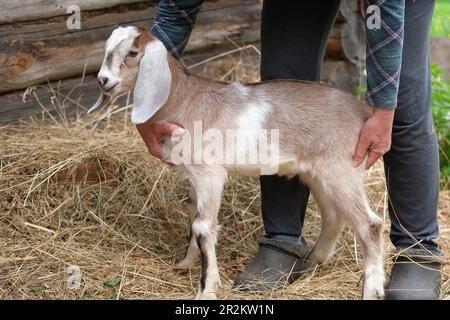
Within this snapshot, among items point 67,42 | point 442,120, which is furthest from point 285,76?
point 442,120

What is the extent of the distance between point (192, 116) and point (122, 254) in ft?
2.70

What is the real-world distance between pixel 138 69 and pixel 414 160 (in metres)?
1.13

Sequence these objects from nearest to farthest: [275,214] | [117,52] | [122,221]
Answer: [117,52] → [275,214] → [122,221]

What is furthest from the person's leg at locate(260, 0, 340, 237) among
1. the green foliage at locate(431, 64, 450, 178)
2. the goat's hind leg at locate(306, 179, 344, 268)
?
the green foliage at locate(431, 64, 450, 178)

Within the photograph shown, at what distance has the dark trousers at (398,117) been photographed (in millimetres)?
3053

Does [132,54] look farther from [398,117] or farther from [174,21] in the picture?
[398,117]

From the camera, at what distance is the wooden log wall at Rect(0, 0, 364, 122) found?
13.5 feet

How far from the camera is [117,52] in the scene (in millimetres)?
2918

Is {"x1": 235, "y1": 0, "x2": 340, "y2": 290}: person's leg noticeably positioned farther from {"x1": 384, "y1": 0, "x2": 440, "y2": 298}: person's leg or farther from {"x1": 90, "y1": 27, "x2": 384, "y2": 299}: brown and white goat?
{"x1": 384, "y1": 0, "x2": 440, "y2": 298}: person's leg

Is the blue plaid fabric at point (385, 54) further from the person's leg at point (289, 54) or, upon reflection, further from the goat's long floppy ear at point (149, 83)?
the goat's long floppy ear at point (149, 83)

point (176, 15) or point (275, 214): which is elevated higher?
point (176, 15)

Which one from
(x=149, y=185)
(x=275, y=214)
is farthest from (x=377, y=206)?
(x=149, y=185)
